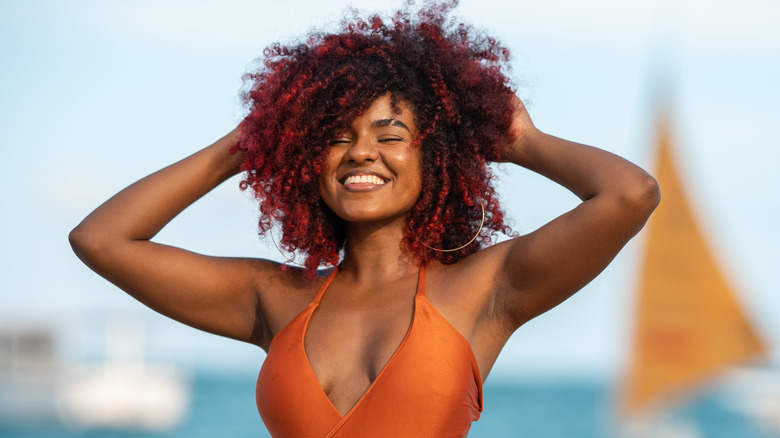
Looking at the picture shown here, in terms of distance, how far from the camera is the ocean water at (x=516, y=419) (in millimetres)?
36688

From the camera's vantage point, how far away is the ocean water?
36.7 meters

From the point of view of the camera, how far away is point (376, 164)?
3043 mm

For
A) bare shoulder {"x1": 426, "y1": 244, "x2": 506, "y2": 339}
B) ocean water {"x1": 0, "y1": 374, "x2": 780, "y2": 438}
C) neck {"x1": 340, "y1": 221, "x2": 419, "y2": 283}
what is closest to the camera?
bare shoulder {"x1": 426, "y1": 244, "x2": 506, "y2": 339}

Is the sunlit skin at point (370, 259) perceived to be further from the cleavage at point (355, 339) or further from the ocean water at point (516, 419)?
the ocean water at point (516, 419)

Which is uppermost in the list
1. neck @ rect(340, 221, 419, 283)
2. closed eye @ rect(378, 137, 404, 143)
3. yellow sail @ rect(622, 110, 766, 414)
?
yellow sail @ rect(622, 110, 766, 414)

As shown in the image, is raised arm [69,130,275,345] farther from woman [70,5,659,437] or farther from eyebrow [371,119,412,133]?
eyebrow [371,119,412,133]

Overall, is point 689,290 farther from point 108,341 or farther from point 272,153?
point 108,341

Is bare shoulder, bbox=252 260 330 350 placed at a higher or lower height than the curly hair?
lower

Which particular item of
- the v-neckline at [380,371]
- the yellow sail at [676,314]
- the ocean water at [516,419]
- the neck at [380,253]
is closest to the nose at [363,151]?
the neck at [380,253]

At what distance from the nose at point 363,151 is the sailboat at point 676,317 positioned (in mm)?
14003

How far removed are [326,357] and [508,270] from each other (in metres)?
0.55

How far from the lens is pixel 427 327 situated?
2.90 m

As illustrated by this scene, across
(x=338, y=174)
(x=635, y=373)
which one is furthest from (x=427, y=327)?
(x=635, y=373)

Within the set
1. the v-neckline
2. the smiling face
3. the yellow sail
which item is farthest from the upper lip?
the yellow sail
